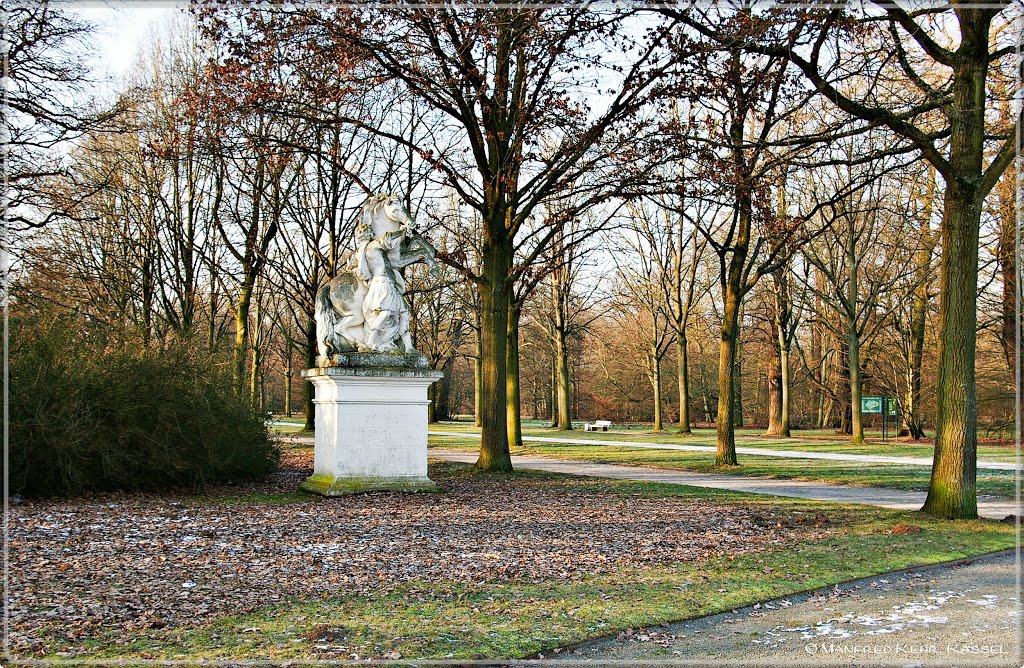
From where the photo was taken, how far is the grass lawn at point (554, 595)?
204 inches

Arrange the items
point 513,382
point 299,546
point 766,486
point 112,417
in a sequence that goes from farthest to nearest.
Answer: point 513,382, point 766,486, point 112,417, point 299,546

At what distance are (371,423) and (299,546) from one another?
4.31 meters

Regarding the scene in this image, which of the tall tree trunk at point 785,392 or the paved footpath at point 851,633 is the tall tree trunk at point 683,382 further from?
the paved footpath at point 851,633

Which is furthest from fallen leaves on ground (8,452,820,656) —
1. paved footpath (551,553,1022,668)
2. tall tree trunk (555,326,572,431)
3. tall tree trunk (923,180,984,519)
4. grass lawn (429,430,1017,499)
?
tall tree trunk (555,326,572,431)

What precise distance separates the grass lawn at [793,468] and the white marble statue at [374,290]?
8.46 metres

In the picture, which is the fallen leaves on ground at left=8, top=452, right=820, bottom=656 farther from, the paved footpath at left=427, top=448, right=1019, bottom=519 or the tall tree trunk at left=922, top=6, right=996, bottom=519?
the paved footpath at left=427, top=448, right=1019, bottom=519

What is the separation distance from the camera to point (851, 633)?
5781 mm

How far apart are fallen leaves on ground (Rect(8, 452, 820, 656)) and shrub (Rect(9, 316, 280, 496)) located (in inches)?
24.1

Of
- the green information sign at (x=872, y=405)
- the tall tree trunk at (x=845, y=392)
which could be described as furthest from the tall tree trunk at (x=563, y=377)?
the green information sign at (x=872, y=405)

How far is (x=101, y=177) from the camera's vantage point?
25109mm

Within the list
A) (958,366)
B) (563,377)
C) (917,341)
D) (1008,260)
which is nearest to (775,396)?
(917,341)

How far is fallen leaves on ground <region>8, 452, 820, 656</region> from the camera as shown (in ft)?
19.6

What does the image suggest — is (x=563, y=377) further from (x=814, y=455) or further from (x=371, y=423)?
(x=371, y=423)

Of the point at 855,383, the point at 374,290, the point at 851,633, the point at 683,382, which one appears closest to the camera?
the point at 851,633
